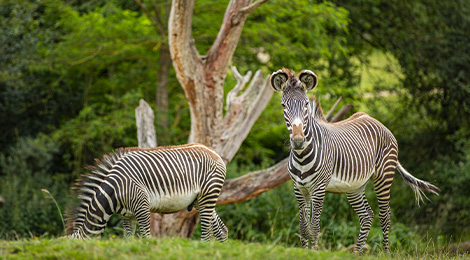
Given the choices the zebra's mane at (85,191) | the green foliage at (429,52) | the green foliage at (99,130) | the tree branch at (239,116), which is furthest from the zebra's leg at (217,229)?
the green foliage at (429,52)

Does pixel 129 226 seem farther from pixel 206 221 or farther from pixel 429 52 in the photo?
pixel 429 52

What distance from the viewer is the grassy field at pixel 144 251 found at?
4.66 meters

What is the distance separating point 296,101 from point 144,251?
2554 millimetres

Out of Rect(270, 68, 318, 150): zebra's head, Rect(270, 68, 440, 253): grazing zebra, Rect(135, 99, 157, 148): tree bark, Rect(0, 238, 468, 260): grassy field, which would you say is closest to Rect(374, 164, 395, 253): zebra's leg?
Rect(270, 68, 440, 253): grazing zebra

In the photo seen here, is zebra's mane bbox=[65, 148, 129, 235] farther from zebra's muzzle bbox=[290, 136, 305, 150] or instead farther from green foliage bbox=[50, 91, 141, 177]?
green foliage bbox=[50, 91, 141, 177]

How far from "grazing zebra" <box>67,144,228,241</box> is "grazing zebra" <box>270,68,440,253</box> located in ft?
4.21

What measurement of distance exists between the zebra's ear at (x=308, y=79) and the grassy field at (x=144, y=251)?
2.20 m

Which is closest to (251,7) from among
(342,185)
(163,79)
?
(342,185)

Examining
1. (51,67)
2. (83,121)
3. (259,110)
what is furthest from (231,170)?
(51,67)

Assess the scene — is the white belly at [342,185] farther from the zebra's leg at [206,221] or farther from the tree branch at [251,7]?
the tree branch at [251,7]

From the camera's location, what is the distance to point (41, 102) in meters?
15.6

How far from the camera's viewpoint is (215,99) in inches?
388

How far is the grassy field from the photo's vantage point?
466cm

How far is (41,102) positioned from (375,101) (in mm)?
10639
